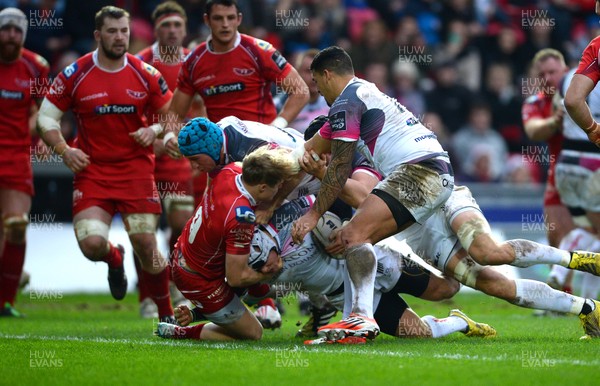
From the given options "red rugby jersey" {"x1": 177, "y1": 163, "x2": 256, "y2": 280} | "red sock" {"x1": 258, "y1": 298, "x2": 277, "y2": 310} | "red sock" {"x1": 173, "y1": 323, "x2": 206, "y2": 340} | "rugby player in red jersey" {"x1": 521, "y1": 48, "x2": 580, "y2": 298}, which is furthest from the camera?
"rugby player in red jersey" {"x1": 521, "y1": 48, "x2": 580, "y2": 298}

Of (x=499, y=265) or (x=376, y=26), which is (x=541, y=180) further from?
(x=499, y=265)

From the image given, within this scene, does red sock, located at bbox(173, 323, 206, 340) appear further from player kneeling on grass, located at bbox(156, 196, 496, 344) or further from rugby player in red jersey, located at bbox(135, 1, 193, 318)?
rugby player in red jersey, located at bbox(135, 1, 193, 318)

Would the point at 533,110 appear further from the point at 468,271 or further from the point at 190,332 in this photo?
the point at 190,332

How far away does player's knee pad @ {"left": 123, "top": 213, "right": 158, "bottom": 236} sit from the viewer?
34.8 feet

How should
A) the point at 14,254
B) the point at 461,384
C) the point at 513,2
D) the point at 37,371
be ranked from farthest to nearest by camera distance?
1. the point at 513,2
2. the point at 14,254
3. the point at 37,371
4. the point at 461,384

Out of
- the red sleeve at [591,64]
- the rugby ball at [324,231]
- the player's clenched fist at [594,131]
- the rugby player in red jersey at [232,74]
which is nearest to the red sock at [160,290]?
the rugby player in red jersey at [232,74]

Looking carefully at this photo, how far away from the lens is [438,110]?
18953mm

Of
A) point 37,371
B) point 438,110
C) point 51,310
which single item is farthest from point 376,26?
point 37,371

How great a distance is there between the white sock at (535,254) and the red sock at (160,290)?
12.8 ft

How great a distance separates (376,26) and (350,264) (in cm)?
1148

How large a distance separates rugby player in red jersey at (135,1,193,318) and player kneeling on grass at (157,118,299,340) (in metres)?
3.68

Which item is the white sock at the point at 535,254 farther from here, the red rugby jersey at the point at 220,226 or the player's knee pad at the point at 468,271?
the red rugby jersey at the point at 220,226

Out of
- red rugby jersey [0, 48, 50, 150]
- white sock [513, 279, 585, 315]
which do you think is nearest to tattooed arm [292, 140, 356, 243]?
white sock [513, 279, 585, 315]

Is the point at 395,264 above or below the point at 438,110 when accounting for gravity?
below
